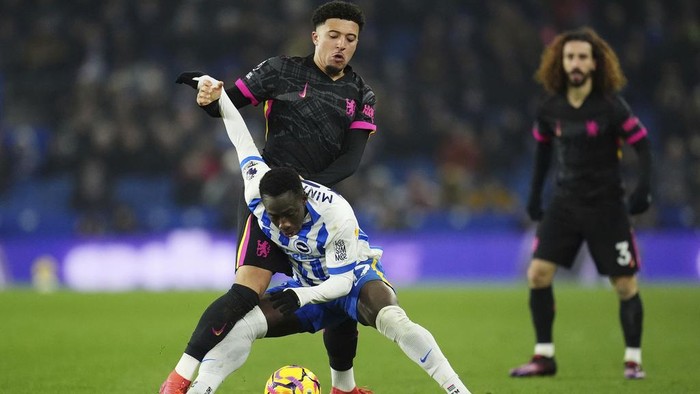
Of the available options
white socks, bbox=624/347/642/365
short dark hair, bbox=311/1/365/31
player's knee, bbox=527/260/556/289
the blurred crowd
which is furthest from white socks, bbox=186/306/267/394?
the blurred crowd

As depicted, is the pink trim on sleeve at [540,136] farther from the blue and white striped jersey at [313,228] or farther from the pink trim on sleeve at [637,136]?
the blue and white striped jersey at [313,228]

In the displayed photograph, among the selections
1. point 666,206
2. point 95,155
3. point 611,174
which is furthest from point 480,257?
point 611,174

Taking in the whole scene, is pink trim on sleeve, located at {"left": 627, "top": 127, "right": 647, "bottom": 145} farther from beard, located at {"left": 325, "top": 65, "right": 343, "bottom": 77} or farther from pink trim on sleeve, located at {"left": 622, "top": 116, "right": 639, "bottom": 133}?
beard, located at {"left": 325, "top": 65, "right": 343, "bottom": 77}

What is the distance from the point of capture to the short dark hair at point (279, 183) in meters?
5.15

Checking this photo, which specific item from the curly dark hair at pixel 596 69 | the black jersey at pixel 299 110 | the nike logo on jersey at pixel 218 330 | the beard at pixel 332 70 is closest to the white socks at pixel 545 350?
the curly dark hair at pixel 596 69

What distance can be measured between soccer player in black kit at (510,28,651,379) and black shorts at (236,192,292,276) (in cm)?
252

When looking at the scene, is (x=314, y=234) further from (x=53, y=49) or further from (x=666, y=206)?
(x=53, y=49)

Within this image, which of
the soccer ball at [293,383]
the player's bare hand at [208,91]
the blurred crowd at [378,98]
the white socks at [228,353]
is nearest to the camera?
the white socks at [228,353]

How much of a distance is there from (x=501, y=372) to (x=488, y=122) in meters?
12.6

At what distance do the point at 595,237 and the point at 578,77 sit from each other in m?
1.13

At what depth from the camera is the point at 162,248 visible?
17.1 meters

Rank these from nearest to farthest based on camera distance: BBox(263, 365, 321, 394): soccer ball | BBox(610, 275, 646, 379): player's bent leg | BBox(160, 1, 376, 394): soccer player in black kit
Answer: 1. BBox(263, 365, 321, 394): soccer ball
2. BBox(160, 1, 376, 394): soccer player in black kit
3. BBox(610, 275, 646, 379): player's bent leg

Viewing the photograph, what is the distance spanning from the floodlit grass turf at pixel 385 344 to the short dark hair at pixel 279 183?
1.64 metres

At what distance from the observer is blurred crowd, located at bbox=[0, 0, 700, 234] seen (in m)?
18.0
